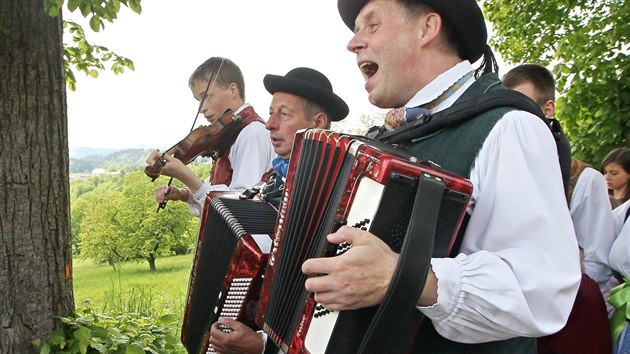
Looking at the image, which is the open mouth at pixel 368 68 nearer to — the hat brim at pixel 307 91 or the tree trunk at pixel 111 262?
the hat brim at pixel 307 91

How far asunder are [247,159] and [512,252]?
2.40 metres

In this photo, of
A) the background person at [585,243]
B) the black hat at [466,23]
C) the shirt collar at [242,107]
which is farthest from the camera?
the shirt collar at [242,107]

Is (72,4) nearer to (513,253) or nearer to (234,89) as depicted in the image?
(234,89)

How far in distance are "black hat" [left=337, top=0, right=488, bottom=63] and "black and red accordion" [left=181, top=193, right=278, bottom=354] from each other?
85 centimetres

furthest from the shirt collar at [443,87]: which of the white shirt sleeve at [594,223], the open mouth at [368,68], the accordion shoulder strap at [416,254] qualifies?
the white shirt sleeve at [594,223]

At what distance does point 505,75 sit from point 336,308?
7.71 feet

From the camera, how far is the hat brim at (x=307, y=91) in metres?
2.68

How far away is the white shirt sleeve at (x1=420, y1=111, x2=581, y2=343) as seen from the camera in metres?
1.13

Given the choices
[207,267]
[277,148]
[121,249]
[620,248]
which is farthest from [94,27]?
[121,249]

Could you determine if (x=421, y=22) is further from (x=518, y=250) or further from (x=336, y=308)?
(x=336, y=308)

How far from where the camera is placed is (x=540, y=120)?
4.23ft

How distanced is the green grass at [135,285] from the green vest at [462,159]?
4212 mm

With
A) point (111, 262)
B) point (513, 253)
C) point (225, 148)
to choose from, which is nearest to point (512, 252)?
point (513, 253)

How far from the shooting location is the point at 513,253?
46.3 inches
